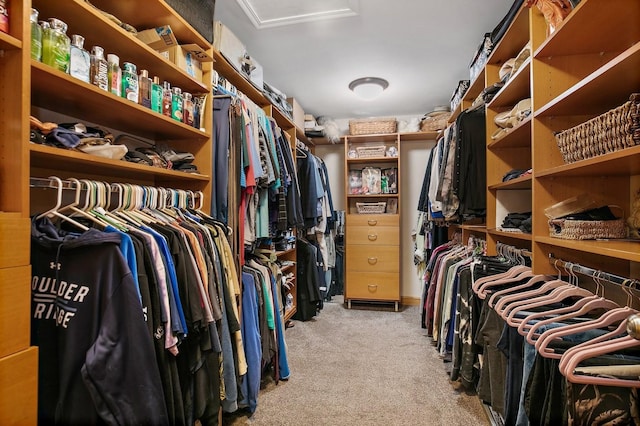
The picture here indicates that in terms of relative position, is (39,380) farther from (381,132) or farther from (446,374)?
(381,132)

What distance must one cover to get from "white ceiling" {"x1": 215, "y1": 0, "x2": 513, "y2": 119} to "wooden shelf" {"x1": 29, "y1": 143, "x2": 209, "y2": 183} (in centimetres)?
120

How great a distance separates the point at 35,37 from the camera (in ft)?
3.13

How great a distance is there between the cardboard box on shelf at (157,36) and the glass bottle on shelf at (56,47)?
473mm

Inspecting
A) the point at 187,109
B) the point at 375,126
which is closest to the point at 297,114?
the point at 375,126

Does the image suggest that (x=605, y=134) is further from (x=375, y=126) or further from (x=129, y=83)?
(x=375, y=126)

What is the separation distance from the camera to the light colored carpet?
1708 mm

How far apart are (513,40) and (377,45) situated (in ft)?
3.01

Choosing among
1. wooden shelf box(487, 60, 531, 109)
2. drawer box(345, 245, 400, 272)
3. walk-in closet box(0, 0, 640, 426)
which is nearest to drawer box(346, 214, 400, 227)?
drawer box(345, 245, 400, 272)

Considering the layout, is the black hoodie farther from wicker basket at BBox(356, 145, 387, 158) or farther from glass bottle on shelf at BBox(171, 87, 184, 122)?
wicker basket at BBox(356, 145, 387, 158)

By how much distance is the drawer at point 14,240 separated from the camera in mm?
794

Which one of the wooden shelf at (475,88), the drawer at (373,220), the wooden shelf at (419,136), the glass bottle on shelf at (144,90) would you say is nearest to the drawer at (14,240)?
the glass bottle on shelf at (144,90)

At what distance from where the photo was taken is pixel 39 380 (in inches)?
36.8

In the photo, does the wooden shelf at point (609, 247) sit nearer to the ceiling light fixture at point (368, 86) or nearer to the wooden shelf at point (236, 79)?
the wooden shelf at point (236, 79)

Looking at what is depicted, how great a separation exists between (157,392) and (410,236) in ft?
11.4
